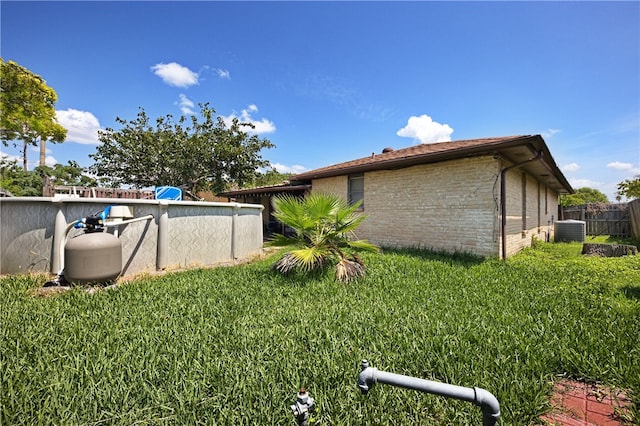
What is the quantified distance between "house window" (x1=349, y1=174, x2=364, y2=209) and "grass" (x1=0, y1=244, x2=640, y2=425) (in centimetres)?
588

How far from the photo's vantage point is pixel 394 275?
16.4ft

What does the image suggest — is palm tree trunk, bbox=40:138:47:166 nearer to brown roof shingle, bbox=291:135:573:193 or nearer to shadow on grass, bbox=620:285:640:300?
brown roof shingle, bbox=291:135:573:193

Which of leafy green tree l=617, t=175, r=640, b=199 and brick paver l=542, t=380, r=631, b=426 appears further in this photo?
leafy green tree l=617, t=175, r=640, b=199

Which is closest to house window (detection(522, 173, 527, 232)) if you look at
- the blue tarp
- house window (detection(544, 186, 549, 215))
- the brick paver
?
house window (detection(544, 186, 549, 215))

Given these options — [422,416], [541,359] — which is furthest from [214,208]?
[541,359]

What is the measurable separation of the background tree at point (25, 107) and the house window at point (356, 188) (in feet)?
67.3

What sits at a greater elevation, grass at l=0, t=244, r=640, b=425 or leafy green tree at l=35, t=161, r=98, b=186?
leafy green tree at l=35, t=161, r=98, b=186

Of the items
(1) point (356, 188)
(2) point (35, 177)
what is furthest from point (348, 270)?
(2) point (35, 177)

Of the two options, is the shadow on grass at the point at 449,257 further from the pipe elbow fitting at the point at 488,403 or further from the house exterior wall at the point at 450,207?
the pipe elbow fitting at the point at 488,403

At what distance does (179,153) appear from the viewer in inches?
574

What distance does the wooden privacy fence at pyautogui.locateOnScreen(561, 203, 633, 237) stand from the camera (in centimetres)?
1340

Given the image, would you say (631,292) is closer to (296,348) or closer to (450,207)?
(450,207)

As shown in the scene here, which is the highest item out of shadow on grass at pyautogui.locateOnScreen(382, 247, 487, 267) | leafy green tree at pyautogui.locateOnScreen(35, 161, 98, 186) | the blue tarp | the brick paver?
leafy green tree at pyautogui.locateOnScreen(35, 161, 98, 186)

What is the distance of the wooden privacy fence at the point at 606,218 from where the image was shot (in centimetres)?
1340
